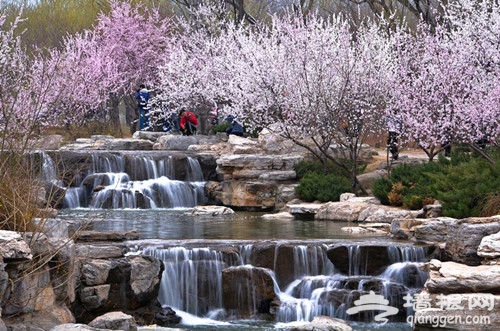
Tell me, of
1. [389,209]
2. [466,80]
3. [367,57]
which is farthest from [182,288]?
[367,57]

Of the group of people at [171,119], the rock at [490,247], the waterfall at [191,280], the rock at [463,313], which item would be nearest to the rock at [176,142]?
the group of people at [171,119]

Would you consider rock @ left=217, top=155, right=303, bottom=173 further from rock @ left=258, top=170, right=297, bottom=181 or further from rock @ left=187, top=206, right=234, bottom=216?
rock @ left=187, top=206, right=234, bottom=216

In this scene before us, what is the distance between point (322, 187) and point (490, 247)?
9.40 meters

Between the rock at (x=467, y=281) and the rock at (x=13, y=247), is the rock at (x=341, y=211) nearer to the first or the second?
the rock at (x=467, y=281)

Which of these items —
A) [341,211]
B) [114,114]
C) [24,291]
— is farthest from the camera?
[114,114]

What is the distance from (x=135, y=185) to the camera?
75.0ft

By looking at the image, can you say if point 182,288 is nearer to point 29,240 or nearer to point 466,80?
point 29,240

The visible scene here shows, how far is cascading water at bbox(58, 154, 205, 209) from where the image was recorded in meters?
22.3

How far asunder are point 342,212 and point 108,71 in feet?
56.2

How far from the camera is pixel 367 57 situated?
22.9 meters

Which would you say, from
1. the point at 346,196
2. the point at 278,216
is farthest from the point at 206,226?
the point at 346,196

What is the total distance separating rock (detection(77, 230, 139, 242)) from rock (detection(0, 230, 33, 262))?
13.2ft

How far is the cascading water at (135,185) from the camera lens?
22.3 metres

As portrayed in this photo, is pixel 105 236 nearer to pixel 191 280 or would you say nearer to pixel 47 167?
pixel 191 280
